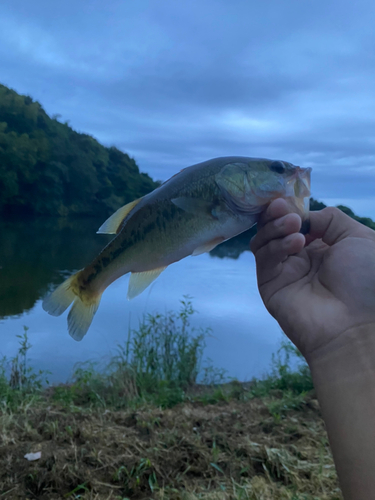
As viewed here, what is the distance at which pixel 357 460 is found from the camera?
146 cm

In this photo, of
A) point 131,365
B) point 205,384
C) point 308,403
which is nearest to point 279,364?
point 205,384

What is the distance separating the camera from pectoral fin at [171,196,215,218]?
5.65 feet

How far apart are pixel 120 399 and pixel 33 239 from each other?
32.4ft

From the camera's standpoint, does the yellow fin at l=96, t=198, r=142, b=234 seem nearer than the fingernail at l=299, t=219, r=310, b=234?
Yes

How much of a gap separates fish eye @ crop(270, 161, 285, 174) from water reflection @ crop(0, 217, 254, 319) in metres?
5.13

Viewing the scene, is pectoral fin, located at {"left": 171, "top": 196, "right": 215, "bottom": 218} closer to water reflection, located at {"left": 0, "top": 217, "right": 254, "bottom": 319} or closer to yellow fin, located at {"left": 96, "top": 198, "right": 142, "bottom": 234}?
yellow fin, located at {"left": 96, "top": 198, "right": 142, "bottom": 234}

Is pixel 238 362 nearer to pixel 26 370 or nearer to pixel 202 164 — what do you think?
pixel 26 370

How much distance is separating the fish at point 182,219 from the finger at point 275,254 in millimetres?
150

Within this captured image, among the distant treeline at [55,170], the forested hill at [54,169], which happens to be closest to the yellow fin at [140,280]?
the distant treeline at [55,170]

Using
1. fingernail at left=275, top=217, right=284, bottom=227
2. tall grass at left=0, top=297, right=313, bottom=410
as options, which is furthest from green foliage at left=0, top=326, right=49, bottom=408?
fingernail at left=275, top=217, right=284, bottom=227

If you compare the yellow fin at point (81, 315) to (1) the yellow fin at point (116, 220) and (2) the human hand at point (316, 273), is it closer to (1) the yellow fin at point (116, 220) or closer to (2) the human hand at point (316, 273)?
(1) the yellow fin at point (116, 220)

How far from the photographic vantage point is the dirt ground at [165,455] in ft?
10.4

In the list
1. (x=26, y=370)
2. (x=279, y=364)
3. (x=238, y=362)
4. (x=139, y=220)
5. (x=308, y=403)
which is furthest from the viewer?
(x=238, y=362)

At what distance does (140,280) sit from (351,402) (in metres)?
1.04
